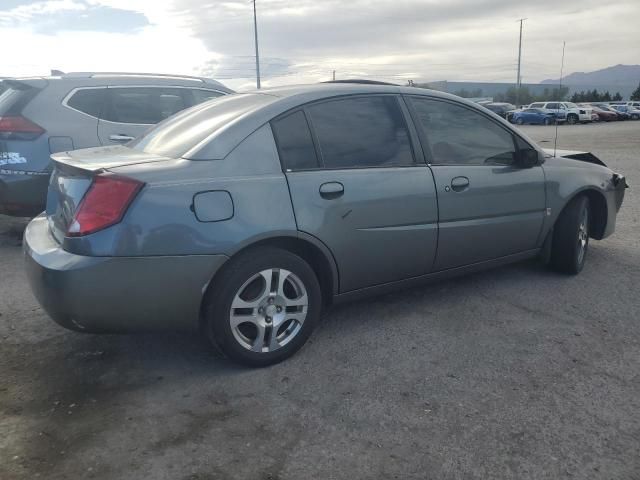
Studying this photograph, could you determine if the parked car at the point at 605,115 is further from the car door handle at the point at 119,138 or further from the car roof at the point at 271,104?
the car roof at the point at 271,104

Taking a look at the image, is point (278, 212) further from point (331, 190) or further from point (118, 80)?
point (118, 80)

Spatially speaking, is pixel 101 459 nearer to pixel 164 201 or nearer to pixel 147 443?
pixel 147 443

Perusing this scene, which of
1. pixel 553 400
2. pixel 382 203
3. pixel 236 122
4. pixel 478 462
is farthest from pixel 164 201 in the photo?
pixel 553 400

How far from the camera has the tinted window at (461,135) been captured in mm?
4051

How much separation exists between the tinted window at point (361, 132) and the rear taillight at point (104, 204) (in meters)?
1.19

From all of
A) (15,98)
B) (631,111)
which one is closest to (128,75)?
(15,98)

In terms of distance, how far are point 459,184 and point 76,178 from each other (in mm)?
2470

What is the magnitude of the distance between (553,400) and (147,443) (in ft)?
6.53

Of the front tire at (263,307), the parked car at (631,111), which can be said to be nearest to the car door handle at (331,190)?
the front tire at (263,307)

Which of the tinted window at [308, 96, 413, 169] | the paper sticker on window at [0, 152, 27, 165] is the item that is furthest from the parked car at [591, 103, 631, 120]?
the paper sticker on window at [0, 152, 27, 165]

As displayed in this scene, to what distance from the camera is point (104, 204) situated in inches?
115

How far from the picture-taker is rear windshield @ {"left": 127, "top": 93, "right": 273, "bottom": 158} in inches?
135

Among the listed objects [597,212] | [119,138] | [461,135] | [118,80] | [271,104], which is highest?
[118,80]

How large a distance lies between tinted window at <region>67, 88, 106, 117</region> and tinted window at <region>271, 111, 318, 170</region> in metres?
3.40
